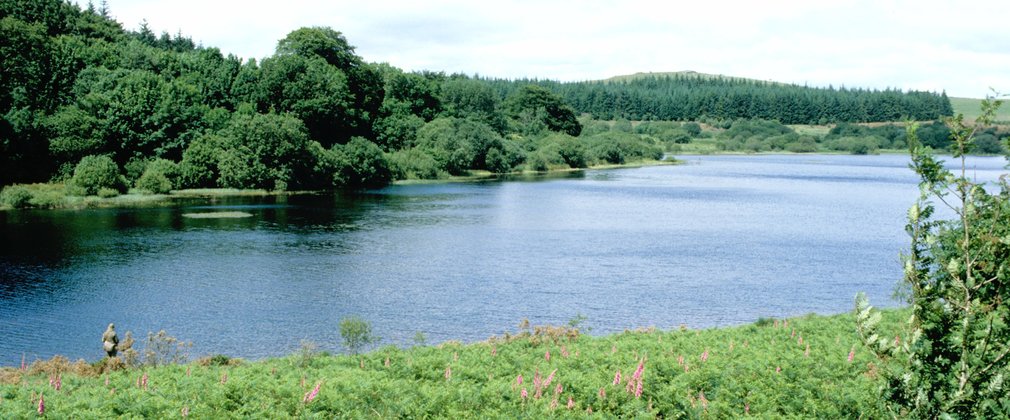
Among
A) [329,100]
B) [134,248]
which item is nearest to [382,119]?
[329,100]

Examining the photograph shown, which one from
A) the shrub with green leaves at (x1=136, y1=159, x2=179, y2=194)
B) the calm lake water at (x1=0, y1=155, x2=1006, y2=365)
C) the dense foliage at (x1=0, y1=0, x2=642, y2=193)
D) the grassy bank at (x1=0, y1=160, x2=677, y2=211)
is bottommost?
the calm lake water at (x1=0, y1=155, x2=1006, y2=365)

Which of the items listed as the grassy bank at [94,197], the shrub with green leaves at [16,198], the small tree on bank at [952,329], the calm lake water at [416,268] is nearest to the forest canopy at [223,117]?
the grassy bank at [94,197]

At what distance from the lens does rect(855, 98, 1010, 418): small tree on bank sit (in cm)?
739

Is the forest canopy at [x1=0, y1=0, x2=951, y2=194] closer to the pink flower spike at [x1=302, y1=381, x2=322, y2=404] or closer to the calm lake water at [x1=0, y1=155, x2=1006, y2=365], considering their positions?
the calm lake water at [x1=0, y1=155, x2=1006, y2=365]

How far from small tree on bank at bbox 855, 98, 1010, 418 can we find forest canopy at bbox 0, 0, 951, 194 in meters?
Result: 82.8

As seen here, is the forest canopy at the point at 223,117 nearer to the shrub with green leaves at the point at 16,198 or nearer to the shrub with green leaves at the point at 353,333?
the shrub with green leaves at the point at 16,198

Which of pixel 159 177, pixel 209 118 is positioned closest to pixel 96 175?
pixel 159 177

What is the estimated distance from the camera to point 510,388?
14234 millimetres

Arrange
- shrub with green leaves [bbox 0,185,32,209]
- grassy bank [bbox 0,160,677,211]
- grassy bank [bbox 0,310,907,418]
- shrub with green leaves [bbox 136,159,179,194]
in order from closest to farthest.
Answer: grassy bank [bbox 0,310,907,418], shrub with green leaves [bbox 0,185,32,209], grassy bank [bbox 0,160,677,211], shrub with green leaves [bbox 136,159,179,194]

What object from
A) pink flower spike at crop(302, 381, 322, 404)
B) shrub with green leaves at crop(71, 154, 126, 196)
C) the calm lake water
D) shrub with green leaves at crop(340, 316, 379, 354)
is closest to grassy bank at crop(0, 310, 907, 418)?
pink flower spike at crop(302, 381, 322, 404)

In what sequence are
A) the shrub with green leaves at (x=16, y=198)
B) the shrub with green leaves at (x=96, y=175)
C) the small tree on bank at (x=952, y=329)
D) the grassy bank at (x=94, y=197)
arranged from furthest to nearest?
1. the shrub with green leaves at (x=96, y=175)
2. the grassy bank at (x=94, y=197)
3. the shrub with green leaves at (x=16, y=198)
4. the small tree on bank at (x=952, y=329)

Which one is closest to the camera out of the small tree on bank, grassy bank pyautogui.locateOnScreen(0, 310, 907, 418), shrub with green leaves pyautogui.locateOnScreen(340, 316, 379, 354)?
the small tree on bank

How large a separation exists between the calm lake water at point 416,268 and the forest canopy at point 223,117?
1096 centimetres

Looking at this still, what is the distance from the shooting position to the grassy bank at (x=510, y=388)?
13375 millimetres
